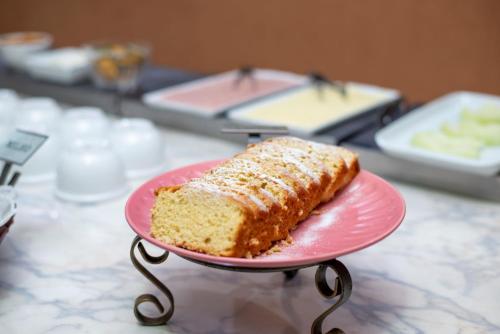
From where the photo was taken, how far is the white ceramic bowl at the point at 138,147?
1620mm

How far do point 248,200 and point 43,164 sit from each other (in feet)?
2.92

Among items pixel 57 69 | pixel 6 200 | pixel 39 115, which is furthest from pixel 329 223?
pixel 57 69

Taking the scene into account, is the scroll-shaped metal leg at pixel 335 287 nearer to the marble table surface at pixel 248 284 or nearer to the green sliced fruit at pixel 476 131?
the marble table surface at pixel 248 284

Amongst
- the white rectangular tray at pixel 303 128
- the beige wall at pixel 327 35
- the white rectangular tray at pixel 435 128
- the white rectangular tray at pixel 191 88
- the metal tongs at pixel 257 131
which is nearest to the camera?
the metal tongs at pixel 257 131

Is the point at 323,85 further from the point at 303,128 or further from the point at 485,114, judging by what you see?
the point at 485,114

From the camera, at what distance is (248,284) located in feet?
3.77

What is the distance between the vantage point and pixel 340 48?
8.96ft

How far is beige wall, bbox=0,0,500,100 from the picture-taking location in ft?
7.91

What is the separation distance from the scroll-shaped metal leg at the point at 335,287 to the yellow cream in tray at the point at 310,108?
809mm

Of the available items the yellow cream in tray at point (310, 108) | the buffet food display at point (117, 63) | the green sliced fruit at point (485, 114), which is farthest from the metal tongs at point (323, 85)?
the buffet food display at point (117, 63)

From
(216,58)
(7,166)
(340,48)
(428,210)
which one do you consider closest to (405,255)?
(428,210)

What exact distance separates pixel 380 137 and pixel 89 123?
2.56 feet

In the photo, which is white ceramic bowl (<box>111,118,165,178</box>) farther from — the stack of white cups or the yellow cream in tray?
the yellow cream in tray

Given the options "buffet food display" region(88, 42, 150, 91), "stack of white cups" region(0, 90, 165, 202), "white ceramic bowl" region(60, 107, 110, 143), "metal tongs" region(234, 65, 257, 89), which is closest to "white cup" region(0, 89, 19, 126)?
"stack of white cups" region(0, 90, 165, 202)
